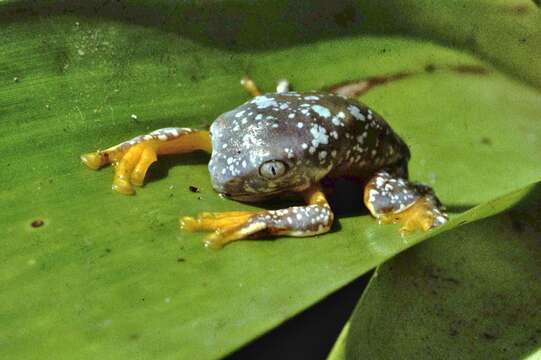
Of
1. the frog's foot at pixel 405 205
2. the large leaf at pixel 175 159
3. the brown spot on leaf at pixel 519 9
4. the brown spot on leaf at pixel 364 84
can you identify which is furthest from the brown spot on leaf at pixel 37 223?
Answer: the brown spot on leaf at pixel 519 9

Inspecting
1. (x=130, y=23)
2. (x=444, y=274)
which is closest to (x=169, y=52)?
(x=130, y=23)

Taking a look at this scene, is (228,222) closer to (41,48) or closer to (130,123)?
(130,123)

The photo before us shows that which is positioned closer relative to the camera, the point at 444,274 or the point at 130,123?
the point at 444,274

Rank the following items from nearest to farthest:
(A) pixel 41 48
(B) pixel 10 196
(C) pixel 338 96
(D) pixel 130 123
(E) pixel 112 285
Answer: (E) pixel 112 285 → (B) pixel 10 196 → (A) pixel 41 48 → (D) pixel 130 123 → (C) pixel 338 96

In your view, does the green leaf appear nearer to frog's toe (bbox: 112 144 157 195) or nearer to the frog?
the frog

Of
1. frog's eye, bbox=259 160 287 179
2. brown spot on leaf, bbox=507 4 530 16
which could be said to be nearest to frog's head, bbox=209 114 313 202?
frog's eye, bbox=259 160 287 179

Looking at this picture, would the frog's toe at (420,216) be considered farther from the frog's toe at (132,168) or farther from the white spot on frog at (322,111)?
the frog's toe at (132,168)

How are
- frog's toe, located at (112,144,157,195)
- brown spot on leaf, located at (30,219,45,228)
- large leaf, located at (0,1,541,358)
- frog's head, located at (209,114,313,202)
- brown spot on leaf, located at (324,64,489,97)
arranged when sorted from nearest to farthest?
large leaf, located at (0,1,541,358)
brown spot on leaf, located at (30,219,45,228)
frog's toe, located at (112,144,157,195)
frog's head, located at (209,114,313,202)
brown spot on leaf, located at (324,64,489,97)
